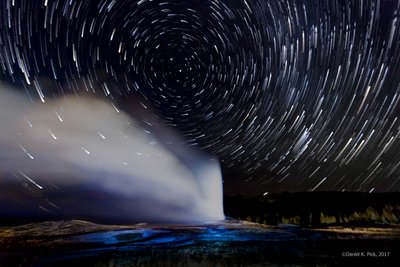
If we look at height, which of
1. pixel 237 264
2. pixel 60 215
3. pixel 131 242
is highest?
pixel 60 215

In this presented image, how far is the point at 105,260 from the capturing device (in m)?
6.96

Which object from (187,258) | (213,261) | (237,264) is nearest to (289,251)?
(237,264)

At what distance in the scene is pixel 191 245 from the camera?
724 cm

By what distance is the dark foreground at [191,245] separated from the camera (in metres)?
6.52

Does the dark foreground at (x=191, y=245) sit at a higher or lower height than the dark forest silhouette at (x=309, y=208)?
lower

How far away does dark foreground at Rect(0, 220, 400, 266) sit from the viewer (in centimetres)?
652

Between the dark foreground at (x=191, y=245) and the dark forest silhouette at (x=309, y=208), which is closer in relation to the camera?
the dark foreground at (x=191, y=245)

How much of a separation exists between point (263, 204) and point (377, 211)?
3.18 meters

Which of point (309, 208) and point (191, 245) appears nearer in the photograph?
point (191, 245)

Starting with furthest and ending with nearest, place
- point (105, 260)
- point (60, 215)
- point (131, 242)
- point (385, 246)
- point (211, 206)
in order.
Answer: point (211, 206), point (60, 215), point (131, 242), point (105, 260), point (385, 246)

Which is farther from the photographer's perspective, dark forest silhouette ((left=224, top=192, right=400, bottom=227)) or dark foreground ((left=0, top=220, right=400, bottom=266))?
dark forest silhouette ((left=224, top=192, right=400, bottom=227))

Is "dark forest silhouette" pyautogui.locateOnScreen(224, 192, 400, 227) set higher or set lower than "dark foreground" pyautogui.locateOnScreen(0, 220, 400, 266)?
higher

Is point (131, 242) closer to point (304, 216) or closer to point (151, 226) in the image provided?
point (151, 226)

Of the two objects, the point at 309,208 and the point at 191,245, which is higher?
the point at 309,208
